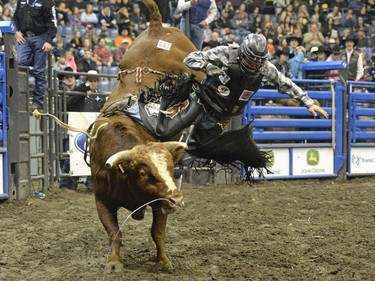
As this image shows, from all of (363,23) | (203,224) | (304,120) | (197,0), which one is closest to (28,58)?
(197,0)

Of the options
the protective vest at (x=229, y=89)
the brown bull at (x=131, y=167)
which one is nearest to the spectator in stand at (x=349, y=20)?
the brown bull at (x=131, y=167)

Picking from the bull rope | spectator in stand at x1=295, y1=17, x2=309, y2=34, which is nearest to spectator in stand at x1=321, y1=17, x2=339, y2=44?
spectator in stand at x1=295, y1=17, x2=309, y2=34

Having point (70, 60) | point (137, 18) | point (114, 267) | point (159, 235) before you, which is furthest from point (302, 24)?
point (114, 267)

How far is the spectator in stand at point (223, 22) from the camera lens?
17784mm

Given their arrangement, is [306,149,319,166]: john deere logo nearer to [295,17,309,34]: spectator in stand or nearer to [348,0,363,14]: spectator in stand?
[295,17,309,34]: spectator in stand

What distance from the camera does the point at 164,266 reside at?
499cm

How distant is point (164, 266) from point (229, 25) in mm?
13980

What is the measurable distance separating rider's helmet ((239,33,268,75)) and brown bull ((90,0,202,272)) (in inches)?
32.7

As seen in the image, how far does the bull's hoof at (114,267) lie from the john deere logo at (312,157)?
678 centimetres

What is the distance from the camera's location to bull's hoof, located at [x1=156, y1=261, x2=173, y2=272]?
497 centimetres

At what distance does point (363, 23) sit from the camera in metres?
21.0

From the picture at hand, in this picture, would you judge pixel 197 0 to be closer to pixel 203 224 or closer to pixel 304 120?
pixel 304 120

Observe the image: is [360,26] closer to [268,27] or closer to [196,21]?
[268,27]

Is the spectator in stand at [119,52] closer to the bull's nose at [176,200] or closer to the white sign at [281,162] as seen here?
the white sign at [281,162]
